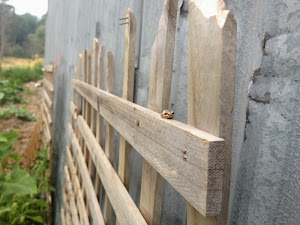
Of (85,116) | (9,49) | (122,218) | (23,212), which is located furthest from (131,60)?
(9,49)

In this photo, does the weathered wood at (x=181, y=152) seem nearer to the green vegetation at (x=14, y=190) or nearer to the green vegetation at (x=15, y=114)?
the green vegetation at (x=14, y=190)

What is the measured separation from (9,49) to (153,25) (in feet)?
121

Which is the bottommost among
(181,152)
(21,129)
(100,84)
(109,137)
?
(21,129)

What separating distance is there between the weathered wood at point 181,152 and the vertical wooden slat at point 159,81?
0.06 m

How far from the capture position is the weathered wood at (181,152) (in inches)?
19.3

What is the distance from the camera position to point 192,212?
60 centimetres

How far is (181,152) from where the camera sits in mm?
578

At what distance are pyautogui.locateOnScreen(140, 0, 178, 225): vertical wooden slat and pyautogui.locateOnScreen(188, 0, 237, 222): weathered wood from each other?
0.52 ft

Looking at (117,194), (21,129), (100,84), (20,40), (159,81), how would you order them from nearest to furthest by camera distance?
(159,81) < (117,194) < (100,84) < (21,129) < (20,40)

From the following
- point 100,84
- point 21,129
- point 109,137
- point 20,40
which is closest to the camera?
point 109,137

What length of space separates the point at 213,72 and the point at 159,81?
270 mm

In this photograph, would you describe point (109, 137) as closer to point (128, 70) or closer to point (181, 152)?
point (128, 70)

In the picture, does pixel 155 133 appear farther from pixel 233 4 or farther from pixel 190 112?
pixel 233 4

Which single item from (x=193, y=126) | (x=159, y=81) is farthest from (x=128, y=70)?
(x=193, y=126)
